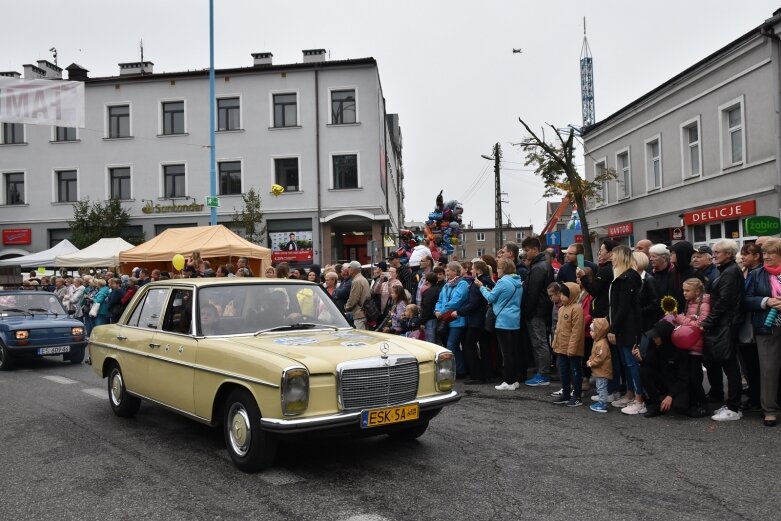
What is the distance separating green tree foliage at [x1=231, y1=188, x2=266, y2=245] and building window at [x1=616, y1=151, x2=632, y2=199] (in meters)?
17.0

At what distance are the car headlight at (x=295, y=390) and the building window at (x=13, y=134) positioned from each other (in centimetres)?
3605

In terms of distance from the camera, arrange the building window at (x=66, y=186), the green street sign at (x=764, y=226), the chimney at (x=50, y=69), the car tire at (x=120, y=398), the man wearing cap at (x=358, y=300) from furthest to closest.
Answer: the chimney at (x=50, y=69)
the building window at (x=66, y=186)
the green street sign at (x=764, y=226)
the man wearing cap at (x=358, y=300)
the car tire at (x=120, y=398)

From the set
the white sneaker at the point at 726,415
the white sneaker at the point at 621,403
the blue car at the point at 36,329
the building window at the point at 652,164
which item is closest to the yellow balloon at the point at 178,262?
the blue car at the point at 36,329

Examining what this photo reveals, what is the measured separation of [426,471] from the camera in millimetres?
5254

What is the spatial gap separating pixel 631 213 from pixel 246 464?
25826 millimetres

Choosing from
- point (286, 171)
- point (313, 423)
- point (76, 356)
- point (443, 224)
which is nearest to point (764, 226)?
point (443, 224)

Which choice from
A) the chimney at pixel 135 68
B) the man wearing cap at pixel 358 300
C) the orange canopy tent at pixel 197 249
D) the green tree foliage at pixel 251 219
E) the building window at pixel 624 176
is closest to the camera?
the man wearing cap at pixel 358 300

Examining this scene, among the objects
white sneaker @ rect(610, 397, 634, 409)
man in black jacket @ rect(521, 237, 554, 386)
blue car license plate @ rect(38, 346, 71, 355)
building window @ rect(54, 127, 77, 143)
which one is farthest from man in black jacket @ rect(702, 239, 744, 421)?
building window @ rect(54, 127, 77, 143)

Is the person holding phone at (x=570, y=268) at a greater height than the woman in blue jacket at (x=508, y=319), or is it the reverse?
the person holding phone at (x=570, y=268)

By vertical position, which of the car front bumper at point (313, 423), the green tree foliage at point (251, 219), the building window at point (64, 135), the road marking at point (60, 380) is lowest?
the road marking at point (60, 380)

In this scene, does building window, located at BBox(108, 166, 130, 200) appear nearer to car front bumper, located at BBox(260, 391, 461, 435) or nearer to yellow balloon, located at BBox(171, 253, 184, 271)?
yellow balloon, located at BBox(171, 253, 184, 271)

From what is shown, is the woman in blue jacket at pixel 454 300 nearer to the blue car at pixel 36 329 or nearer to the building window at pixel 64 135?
the blue car at pixel 36 329

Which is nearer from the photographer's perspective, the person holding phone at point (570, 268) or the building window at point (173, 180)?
the person holding phone at point (570, 268)

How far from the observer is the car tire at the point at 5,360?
40.6 ft
